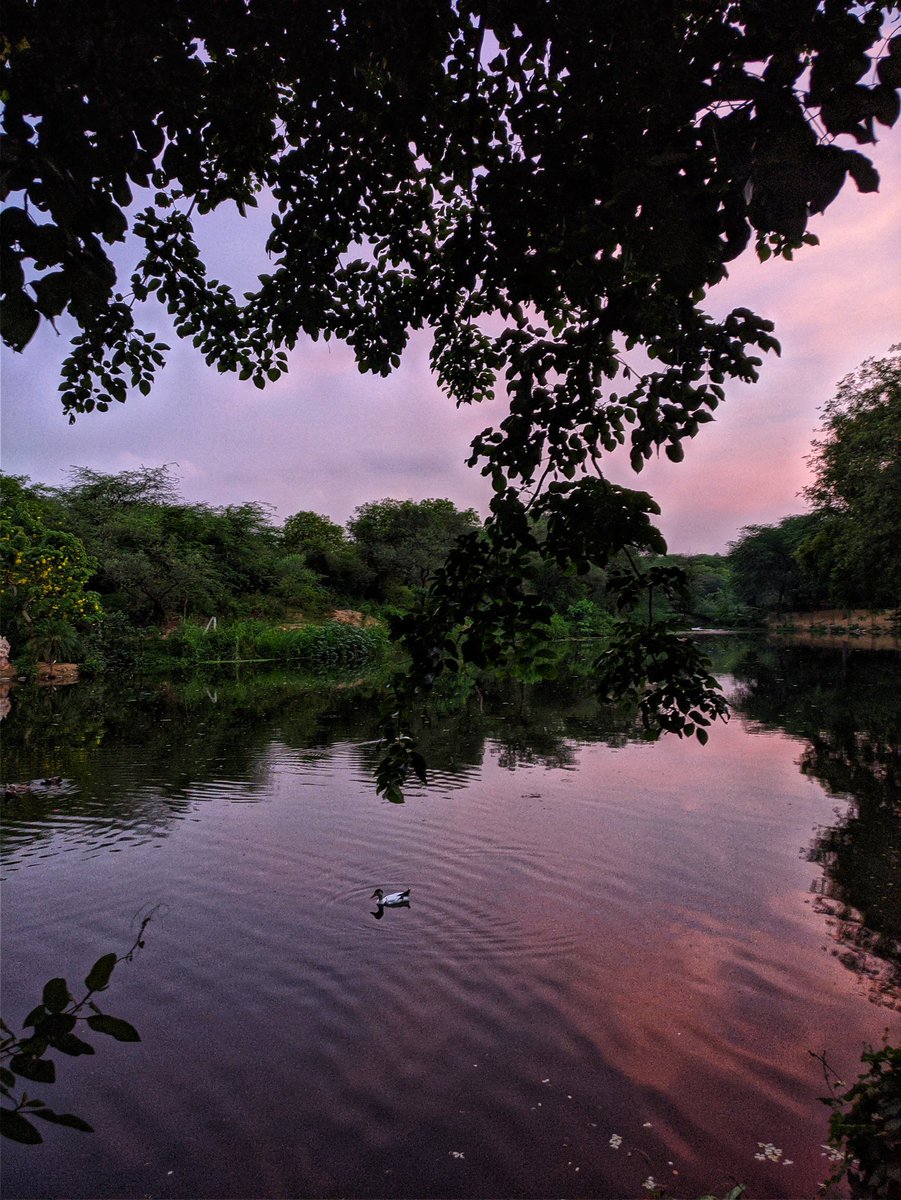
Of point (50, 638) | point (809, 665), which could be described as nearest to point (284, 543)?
point (50, 638)

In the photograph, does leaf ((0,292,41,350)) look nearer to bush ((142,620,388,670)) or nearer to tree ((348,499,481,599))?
bush ((142,620,388,670))

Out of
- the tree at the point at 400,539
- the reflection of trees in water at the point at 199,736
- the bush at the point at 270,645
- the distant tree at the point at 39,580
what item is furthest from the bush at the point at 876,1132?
the tree at the point at 400,539

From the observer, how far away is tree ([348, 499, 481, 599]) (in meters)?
35.3

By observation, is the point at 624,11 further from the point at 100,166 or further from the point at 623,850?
the point at 623,850

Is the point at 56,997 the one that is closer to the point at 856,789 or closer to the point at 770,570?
the point at 856,789

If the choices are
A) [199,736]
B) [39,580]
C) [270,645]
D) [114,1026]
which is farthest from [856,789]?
[270,645]

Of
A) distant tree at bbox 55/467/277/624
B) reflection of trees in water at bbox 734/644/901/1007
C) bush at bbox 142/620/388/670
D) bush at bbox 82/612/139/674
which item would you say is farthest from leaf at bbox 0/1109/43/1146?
distant tree at bbox 55/467/277/624

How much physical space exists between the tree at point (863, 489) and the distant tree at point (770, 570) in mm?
30932

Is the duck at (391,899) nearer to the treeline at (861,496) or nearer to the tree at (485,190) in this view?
the tree at (485,190)

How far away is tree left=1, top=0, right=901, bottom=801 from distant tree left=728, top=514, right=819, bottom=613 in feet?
177

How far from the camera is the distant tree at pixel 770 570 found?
53.5 meters

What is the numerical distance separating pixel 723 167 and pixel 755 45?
1.41 feet

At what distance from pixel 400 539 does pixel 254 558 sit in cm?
928

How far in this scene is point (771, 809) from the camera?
7.10 m
